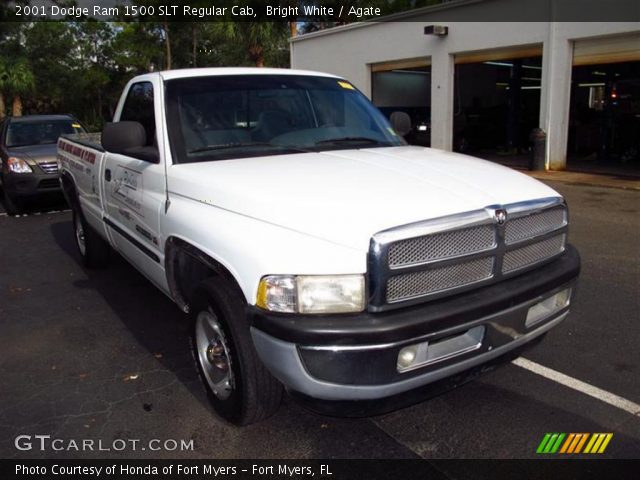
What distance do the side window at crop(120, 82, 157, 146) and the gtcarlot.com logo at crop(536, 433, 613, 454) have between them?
114 inches

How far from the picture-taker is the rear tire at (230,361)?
2.79 m

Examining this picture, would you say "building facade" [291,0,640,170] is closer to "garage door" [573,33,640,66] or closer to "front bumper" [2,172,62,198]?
"garage door" [573,33,640,66]

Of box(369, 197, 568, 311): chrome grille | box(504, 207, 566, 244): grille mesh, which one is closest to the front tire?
box(369, 197, 568, 311): chrome grille

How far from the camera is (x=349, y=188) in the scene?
2.87 m

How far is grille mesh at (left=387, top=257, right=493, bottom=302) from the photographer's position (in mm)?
2541

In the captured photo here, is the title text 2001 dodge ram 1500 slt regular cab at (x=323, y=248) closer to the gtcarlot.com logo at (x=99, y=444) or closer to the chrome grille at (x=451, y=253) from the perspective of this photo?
the chrome grille at (x=451, y=253)

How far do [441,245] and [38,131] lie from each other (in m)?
9.94

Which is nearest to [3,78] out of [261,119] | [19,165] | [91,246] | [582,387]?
[19,165]

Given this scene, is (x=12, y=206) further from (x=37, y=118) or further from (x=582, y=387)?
(x=582, y=387)

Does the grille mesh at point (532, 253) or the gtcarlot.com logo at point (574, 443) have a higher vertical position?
the grille mesh at point (532, 253)

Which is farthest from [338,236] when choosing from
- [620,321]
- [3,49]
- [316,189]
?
[3,49]

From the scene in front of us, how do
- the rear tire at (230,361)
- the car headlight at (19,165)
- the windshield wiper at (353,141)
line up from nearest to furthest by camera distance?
the rear tire at (230,361) → the windshield wiper at (353,141) → the car headlight at (19,165)

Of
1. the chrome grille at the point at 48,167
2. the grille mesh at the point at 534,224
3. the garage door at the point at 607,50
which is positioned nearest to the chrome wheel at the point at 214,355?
the grille mesh at the point at 534,224

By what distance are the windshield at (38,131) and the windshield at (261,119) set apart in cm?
749
